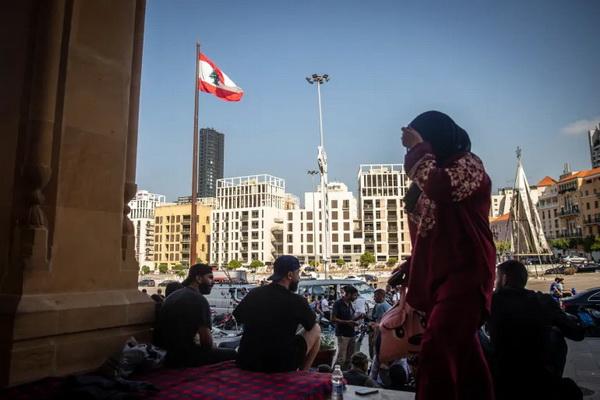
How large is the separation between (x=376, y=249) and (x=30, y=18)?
A: 9217cm

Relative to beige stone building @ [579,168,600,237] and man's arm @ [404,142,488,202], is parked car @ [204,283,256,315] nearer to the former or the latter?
man's arm @ [404,142,488,202]

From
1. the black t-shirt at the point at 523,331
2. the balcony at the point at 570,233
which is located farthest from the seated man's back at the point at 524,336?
the balcony at the point at 570,233

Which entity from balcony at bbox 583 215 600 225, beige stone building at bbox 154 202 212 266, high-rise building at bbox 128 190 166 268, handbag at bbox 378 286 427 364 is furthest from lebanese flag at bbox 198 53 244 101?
high-rise building at bbox 128 190 166 268

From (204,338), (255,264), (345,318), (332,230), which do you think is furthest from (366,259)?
(204,338)

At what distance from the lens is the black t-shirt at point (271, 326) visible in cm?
342

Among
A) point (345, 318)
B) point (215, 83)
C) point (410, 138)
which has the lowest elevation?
point (345, 318)

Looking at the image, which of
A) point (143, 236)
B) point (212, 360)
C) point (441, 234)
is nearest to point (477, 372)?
point (441, 234)

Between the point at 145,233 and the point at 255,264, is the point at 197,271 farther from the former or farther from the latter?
the point at 145,233

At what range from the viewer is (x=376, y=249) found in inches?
3661

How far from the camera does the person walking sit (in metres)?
1.85

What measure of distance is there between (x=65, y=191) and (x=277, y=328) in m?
1.97

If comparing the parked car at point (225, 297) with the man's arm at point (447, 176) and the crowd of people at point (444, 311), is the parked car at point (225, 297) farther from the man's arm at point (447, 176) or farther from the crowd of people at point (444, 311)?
the man's arm at point (447, 176)

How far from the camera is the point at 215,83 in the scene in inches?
682

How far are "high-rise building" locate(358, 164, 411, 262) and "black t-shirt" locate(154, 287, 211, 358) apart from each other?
87.7m
